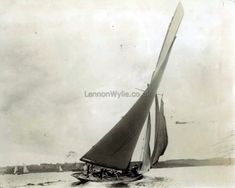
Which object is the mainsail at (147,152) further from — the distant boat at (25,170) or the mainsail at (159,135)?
the distant boat at (25,170)

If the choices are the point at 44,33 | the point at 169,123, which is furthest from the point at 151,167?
the point at 44,33

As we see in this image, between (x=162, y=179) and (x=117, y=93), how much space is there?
209 mm

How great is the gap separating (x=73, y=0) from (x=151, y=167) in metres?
0.40

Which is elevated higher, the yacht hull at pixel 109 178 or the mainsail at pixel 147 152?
the mainsail at pixel 147 152

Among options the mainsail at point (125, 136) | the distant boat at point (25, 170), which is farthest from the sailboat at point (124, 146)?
the distant boat at point (25, 170)

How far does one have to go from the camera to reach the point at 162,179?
90 cm

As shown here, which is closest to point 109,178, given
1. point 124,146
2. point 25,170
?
point 124,146

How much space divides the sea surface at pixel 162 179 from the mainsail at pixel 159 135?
0.12 ft

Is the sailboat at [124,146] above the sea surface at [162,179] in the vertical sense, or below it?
above

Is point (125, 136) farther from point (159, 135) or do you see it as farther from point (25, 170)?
point (25, 170)

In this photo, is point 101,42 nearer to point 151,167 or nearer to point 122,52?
point 122,52

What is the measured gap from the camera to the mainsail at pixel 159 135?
2.94ft

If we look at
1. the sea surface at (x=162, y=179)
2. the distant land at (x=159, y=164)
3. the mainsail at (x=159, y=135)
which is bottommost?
the sea surface at (x=162, y=179)

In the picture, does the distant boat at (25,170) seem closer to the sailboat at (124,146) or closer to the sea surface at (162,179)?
the sea surface at (162,179)
